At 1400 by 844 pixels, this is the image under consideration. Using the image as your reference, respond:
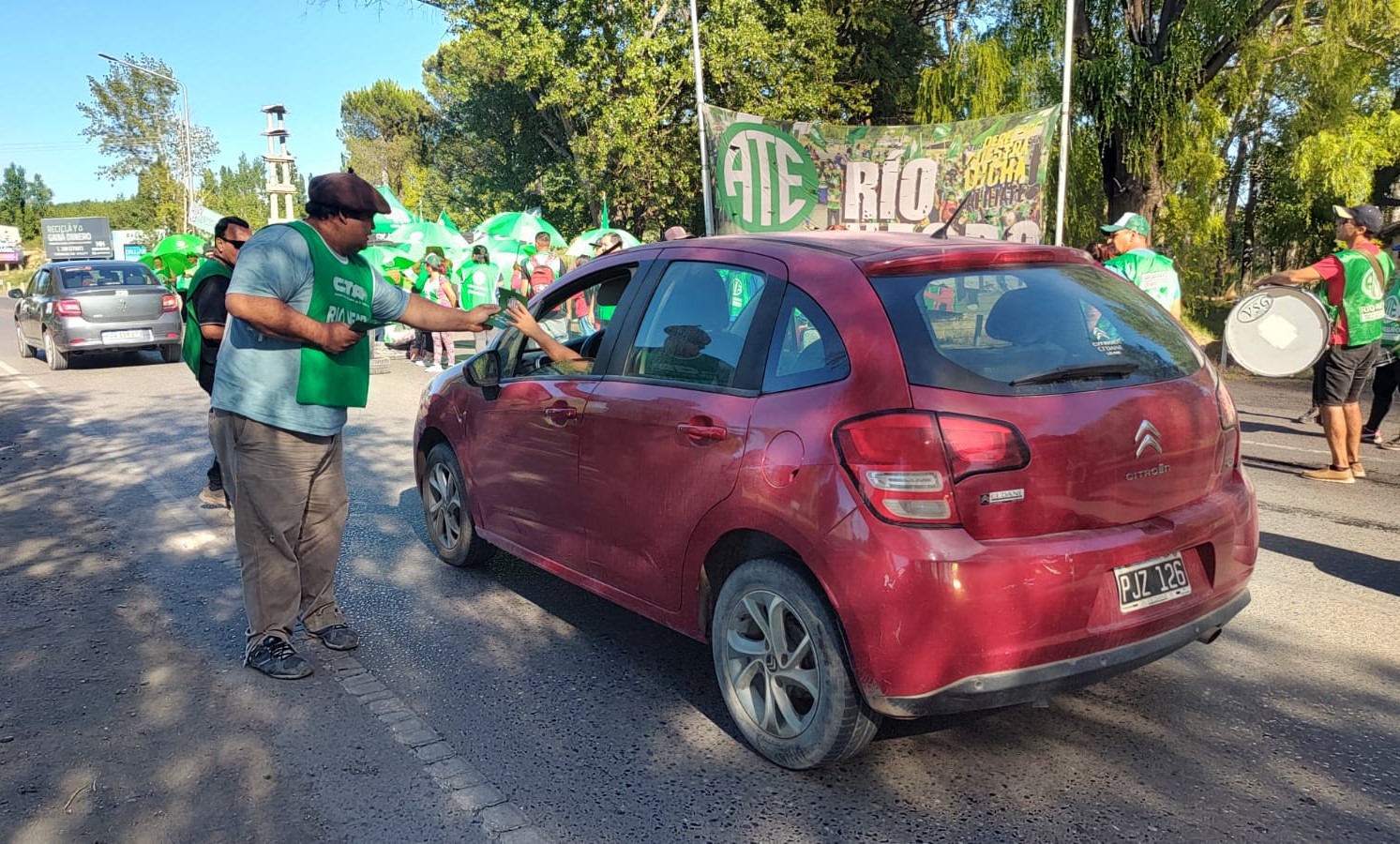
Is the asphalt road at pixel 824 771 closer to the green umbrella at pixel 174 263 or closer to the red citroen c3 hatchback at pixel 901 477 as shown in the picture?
the red citroen c3 hatchback at pixel 901 477

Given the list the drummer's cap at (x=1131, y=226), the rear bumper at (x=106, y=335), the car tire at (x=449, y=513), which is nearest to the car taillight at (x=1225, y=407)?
the car tire at (x=449, y=513)

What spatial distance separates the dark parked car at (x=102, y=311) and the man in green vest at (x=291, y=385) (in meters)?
12.7

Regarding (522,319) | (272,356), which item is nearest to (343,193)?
(272,356)

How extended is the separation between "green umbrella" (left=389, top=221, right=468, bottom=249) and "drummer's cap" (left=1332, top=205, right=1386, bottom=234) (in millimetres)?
14419

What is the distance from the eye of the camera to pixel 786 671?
3115 mm

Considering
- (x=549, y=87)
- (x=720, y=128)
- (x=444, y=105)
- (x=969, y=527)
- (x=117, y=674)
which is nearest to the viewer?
(x=969, y=527)

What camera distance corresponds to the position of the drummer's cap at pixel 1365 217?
6578 millimetres

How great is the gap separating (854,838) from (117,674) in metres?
3.04

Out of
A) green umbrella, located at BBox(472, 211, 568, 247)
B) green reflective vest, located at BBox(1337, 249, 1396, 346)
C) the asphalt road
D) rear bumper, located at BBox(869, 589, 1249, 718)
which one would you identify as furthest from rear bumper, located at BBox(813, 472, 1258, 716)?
green umbrella, located at BBox(472, 211, 568, 247)

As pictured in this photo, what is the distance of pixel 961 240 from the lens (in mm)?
3627

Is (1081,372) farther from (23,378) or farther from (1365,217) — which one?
(23,378)

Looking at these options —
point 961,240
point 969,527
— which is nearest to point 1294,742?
point 969,527

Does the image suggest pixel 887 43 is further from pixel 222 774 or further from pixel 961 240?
pixel 222 774

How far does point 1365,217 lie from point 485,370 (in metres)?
5.86
